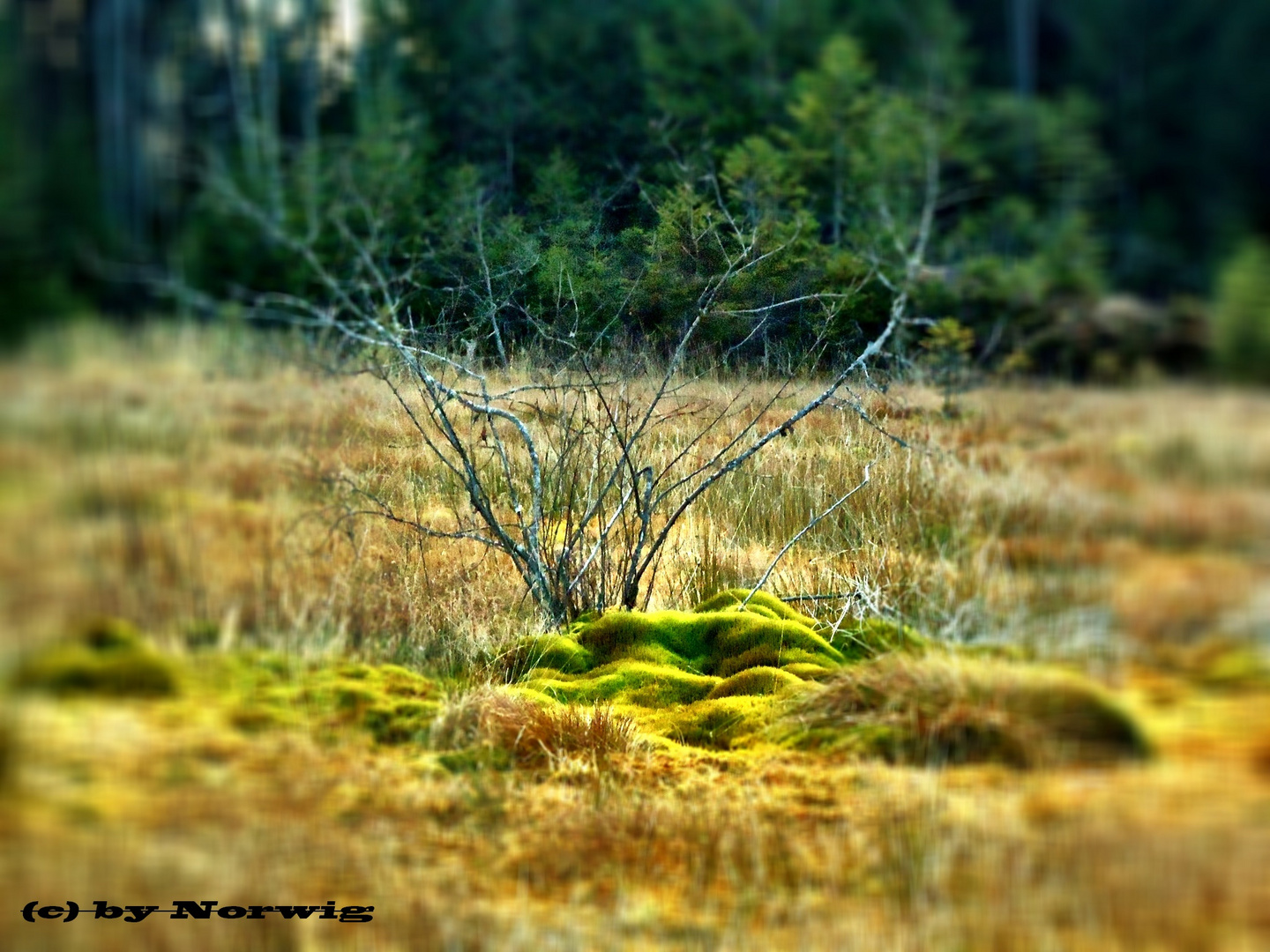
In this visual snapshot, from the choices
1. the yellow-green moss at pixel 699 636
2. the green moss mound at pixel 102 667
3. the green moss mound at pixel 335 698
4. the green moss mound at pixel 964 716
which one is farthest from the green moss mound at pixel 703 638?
the green moss mound at pixel 102 667

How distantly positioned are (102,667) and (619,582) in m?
1.58

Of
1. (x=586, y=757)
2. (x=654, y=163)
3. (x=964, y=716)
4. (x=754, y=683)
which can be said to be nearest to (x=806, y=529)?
(x=754, y=683)

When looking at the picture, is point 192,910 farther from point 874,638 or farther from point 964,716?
point 874,638

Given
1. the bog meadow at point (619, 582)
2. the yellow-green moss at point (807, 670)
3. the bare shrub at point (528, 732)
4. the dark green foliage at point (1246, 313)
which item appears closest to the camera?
the bog meadow at point (619, 582)

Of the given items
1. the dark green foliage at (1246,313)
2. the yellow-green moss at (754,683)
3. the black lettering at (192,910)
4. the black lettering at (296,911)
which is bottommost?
the black lettering at (296,911)

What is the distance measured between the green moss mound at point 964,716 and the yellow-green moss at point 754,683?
0.16 m

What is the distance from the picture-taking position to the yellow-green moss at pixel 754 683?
327 cm

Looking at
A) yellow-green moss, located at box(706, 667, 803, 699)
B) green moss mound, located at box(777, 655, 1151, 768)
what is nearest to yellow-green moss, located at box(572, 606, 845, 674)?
yellow-green moss, located at box(706, 667, 803, 699)

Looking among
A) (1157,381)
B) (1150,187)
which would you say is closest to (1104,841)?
(1157,381)

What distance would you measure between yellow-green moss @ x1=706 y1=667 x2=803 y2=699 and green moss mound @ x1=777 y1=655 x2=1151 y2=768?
16cm

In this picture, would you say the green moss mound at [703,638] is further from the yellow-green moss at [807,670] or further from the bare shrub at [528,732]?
the bare shrub at [528,732]

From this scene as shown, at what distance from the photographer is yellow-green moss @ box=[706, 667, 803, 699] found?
129 inches

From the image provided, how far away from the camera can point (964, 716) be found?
2.92 m

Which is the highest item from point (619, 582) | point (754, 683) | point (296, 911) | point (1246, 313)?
point (1246, 313)
